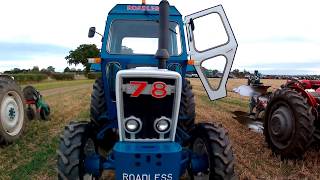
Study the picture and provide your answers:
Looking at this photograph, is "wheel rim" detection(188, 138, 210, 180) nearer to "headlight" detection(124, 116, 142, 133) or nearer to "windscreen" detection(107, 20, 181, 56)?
"headlight" detection(124, 116, 142, 133)

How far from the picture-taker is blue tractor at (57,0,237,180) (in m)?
3.82

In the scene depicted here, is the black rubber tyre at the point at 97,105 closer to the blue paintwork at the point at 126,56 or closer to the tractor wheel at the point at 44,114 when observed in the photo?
the blue paintwork at the point at 126,56

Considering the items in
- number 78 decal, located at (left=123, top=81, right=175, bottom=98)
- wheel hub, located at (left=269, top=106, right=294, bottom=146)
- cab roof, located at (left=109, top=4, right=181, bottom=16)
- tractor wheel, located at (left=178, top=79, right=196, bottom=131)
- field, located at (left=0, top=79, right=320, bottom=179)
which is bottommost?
field, located at (left=0, top=79, right=320, bottom=179)

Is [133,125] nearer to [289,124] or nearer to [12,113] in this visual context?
[289,124]

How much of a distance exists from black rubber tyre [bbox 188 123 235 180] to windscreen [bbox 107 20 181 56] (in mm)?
1539

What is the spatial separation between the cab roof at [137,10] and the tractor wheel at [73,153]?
6.23 feet

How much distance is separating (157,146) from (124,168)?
40 centimetres

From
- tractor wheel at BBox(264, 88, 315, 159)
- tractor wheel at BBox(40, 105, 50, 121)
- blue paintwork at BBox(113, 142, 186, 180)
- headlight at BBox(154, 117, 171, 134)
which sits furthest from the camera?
tractor wheel at BBox(40, 105, 50, 121)

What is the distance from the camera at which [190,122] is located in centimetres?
582

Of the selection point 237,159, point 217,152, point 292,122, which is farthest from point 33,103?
point 217,152

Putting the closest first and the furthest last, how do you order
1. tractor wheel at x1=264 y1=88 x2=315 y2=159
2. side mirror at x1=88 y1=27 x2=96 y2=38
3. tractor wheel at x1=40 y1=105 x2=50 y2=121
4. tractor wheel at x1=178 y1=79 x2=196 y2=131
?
tractor wheel at x1=264 y1=88 x2=315 y2=159
side mirror at x1=88 y1=27 x2=96 y2=38
tractor wheel at x1=178 y1=79 x2=196 y2=131
tractor wheel at x1=40 y1=105 x2=50 y2=121

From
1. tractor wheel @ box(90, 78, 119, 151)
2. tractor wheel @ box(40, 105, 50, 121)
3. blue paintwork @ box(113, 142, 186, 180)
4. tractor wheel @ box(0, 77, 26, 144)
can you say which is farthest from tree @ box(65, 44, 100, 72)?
blue paintwork @ box(113, 142, 186, 180)

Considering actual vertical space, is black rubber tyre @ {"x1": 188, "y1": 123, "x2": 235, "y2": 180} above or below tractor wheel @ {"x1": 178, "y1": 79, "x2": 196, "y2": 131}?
below

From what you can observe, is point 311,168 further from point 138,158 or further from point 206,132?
point 138,158
